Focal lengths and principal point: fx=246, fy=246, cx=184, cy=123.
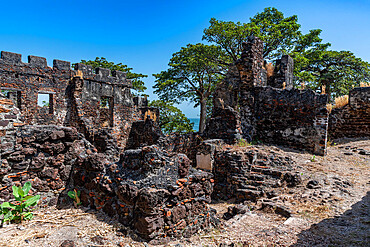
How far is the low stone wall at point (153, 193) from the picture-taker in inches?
148

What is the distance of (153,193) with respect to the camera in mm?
3742

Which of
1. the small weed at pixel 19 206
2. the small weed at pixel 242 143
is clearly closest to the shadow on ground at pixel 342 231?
the small weed at pixel 19 206

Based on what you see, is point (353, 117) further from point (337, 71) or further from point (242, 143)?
point (337, 71)

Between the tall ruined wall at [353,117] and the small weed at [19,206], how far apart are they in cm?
1418

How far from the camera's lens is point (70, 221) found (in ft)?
13.9

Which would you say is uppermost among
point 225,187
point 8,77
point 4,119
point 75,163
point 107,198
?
point 8,77

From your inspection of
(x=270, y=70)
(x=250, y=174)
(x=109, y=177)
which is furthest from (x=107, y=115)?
(x=109, y=177)

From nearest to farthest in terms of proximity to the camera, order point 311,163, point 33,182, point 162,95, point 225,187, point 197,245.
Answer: point 197,245 < point 33,182 < point 225,187 < point 311,163 < point 162,95

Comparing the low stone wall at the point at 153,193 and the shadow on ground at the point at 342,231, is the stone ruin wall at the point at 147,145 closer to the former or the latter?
the low stone wall at the point at 153,193

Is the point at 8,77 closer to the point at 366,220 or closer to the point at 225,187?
the point at 225,187

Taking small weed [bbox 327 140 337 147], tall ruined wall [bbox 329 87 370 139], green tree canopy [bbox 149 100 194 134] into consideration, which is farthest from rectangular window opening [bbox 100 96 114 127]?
tall ruined wall [bbox 329 87 370 139]

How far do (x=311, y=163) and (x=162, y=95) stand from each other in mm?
17322

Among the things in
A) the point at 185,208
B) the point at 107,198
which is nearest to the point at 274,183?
the point at 185,208

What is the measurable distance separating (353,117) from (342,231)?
36.1ft
